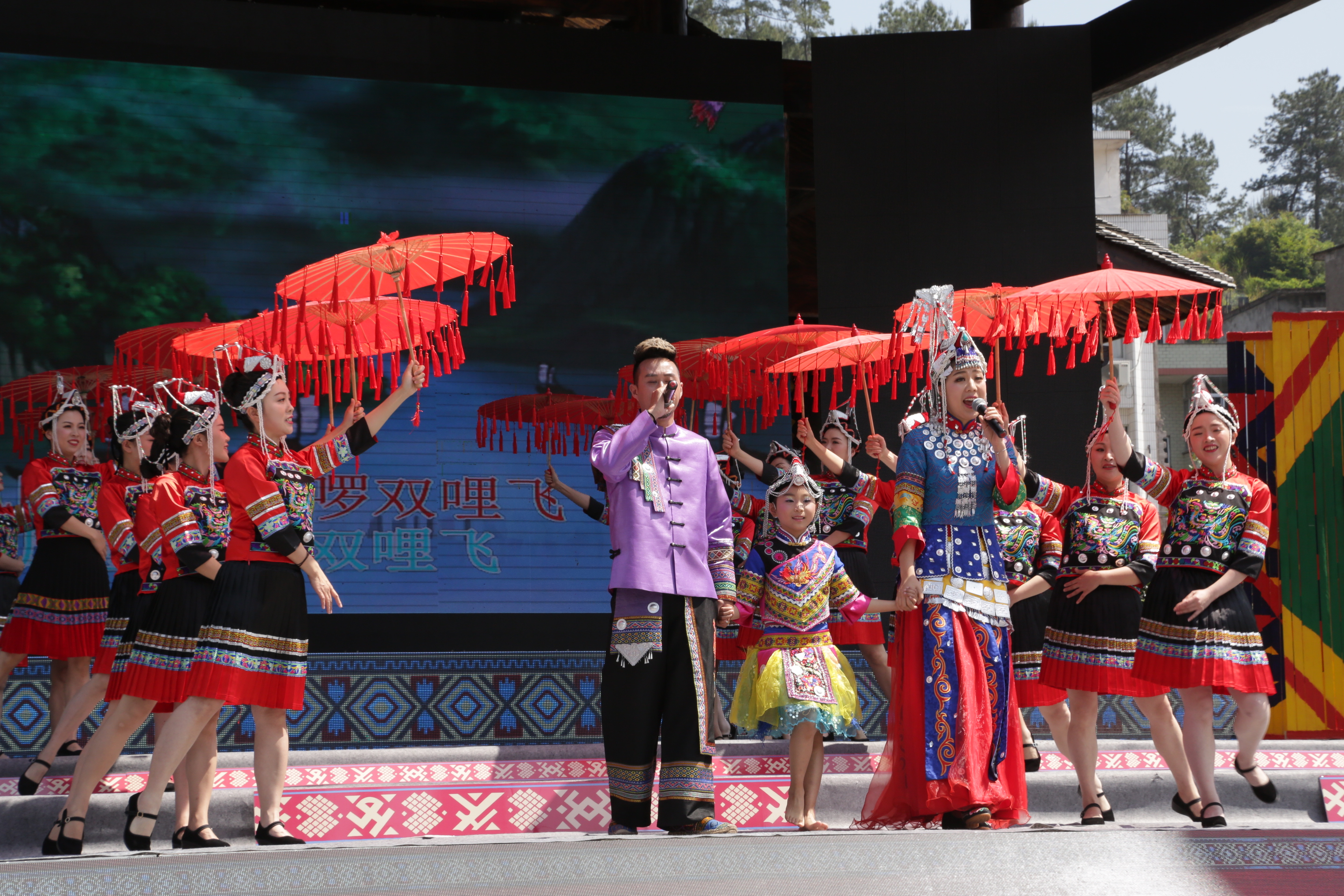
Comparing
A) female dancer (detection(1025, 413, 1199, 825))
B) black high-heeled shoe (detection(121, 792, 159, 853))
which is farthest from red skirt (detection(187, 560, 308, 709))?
female dancer (detection(1025, 413, 1199, 825))

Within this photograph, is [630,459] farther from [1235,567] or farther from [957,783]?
[1235,567]

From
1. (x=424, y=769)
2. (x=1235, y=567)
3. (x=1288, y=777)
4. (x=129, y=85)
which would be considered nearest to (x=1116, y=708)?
(x=1288, y=777)

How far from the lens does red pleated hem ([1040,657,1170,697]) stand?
16.8 ft

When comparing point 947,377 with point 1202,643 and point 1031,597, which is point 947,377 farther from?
point 1031,597

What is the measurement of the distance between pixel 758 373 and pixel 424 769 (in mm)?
2877

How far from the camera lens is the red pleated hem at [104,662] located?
530 centimetres

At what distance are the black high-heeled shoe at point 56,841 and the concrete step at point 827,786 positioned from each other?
29 cm

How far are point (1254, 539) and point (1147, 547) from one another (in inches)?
17.4

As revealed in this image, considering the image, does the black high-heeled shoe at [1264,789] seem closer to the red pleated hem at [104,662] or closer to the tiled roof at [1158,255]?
the red pleated hem at [104,662]

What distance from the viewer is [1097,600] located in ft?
17.7

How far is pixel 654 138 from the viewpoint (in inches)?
371

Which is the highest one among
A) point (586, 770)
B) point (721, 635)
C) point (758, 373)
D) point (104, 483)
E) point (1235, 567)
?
point (758, 373)

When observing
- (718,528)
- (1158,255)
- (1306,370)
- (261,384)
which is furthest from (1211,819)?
(1158,255)

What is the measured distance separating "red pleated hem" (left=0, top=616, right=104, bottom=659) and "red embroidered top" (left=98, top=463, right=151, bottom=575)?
0.61 metres
